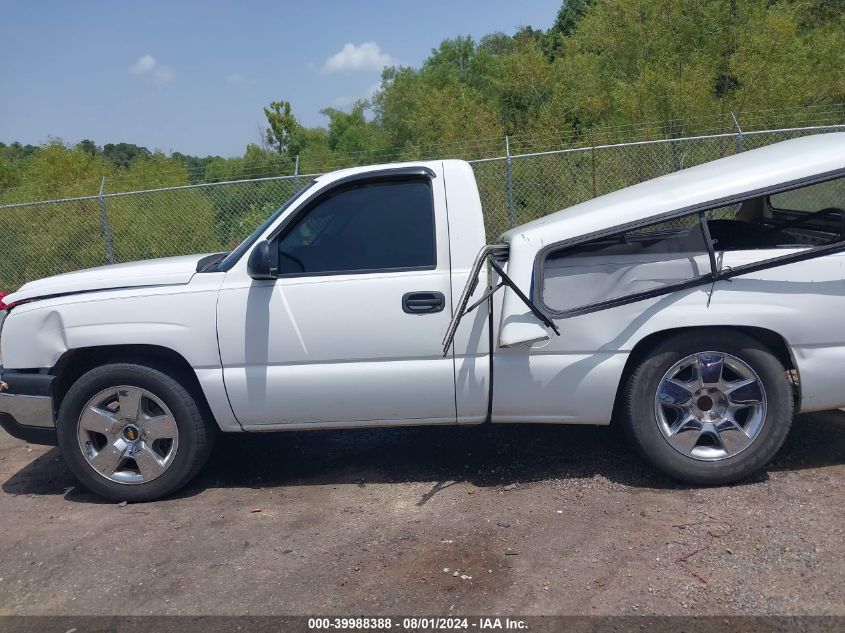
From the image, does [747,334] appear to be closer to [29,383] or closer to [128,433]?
[128,433]

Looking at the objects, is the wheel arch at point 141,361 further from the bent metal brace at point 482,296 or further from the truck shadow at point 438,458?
the bent metal brace at point 482,296

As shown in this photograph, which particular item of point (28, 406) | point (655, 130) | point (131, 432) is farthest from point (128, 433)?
point (655, 130)

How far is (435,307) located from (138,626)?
216 cm

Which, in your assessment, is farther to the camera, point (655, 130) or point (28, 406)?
point (655, 130)

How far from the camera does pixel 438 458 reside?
16.8ft

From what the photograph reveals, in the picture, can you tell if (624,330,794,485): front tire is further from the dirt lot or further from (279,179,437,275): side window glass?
(279,179,437,275): side window glass

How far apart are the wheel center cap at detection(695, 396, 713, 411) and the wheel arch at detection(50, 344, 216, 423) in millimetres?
2849

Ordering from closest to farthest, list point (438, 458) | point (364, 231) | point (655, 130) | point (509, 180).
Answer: point (364, 231) → point (438, 458) → point (509, 180) → point (655, 130)

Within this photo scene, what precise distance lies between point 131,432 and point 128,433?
0.8 inches

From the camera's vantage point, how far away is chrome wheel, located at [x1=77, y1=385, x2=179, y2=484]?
464 cm

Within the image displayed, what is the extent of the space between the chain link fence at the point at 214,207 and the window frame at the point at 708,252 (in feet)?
23.1

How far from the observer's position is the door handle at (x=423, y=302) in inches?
171

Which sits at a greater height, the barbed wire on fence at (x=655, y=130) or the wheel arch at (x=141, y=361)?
the barbed wire on fence at (x=655, y=130)

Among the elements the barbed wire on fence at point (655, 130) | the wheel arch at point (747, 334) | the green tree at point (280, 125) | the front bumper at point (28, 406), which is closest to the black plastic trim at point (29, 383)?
the front bumper at point (28, 406)
